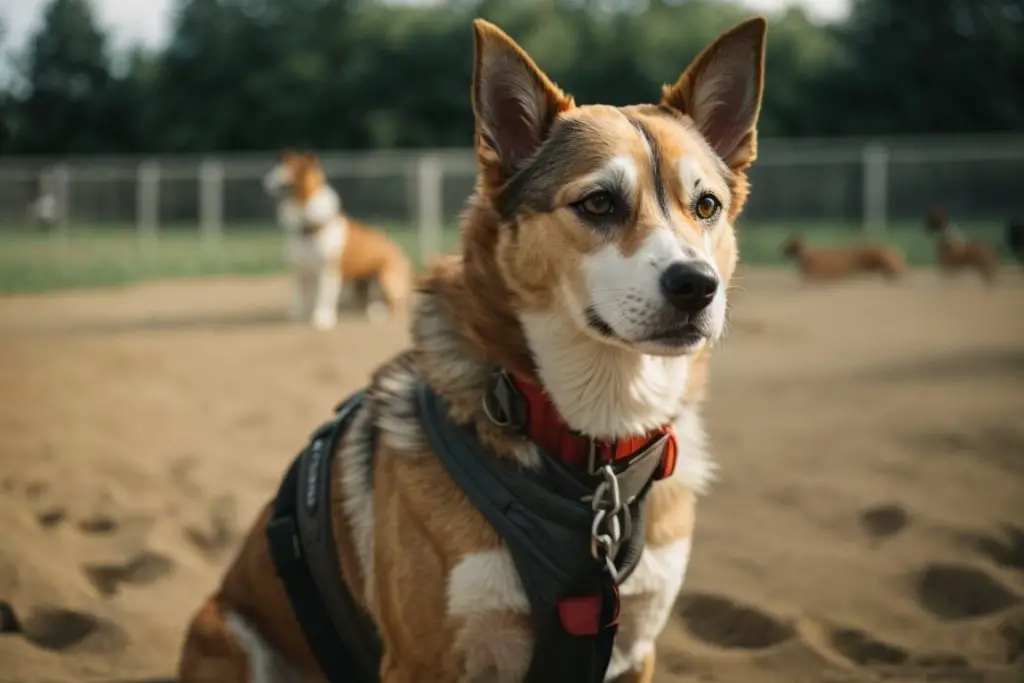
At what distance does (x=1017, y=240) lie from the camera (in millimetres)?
16469

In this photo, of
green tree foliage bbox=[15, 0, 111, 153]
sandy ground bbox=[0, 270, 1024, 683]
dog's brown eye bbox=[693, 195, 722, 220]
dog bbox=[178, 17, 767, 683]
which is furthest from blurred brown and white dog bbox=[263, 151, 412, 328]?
dog's brown eye bbox=[693, 195, 722, 220]

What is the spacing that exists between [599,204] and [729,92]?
1.87ft

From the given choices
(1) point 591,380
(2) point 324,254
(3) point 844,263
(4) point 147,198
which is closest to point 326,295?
(2) point 324,254

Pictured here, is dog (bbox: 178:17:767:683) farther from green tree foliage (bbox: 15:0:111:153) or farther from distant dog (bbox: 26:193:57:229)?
distant dog (bbox: 26:193:57:229)

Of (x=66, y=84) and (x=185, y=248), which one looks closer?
(x=66, y=84)

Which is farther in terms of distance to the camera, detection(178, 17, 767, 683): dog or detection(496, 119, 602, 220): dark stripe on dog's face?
detection(496, 119, 602, 220): dark stripe on dog's face

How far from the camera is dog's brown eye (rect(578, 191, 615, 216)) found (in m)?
2.36

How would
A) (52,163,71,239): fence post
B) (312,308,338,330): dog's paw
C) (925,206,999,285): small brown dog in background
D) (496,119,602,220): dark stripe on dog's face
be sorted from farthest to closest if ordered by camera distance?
(52,163,71,239): fence post → (925,206,999,285): small brown dog in background → (312,308,338,330): dog's paw → (496,119,602,220): dark stripe on dog's face

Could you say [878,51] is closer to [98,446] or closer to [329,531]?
[98,446]

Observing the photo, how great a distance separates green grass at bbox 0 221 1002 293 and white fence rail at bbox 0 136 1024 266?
231mm

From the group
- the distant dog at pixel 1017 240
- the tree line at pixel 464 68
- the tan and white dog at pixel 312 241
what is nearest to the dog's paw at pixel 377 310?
the tan and white dog at pixel 312 241

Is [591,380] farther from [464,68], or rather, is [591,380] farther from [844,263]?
[464,68]

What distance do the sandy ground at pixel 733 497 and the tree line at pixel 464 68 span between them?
64.2 feet

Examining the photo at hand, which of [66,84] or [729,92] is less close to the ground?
[729,92]
